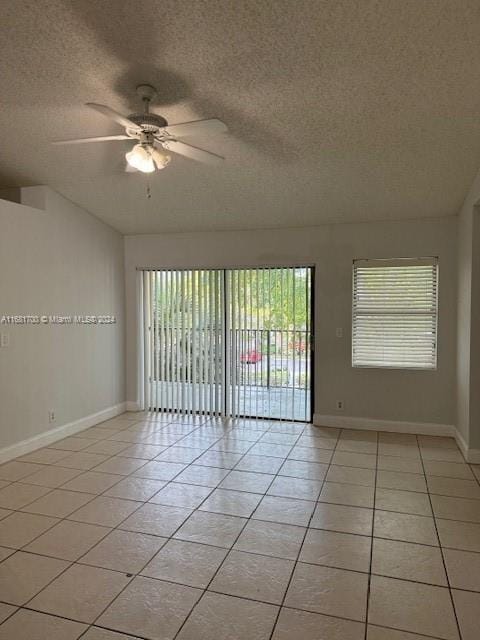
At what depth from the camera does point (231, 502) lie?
329cm

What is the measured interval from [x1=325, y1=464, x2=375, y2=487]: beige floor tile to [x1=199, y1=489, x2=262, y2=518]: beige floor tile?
750 mm

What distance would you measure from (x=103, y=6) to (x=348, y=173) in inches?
95.2

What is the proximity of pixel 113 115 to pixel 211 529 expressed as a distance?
2.52 meters

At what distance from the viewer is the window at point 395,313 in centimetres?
498

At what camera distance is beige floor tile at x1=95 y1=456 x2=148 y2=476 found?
3902mm

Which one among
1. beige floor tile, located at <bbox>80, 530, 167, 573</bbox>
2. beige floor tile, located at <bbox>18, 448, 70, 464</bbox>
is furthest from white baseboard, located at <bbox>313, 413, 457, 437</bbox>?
beige floor tile, located at <bbox>80, 530, 167, 573</bbox>

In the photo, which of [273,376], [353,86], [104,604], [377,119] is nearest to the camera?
[104,604]

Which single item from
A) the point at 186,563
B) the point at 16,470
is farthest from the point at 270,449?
the point at 16,470

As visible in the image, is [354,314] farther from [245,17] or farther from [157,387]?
[245,17]

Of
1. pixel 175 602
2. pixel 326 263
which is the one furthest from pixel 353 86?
pixel 175 602

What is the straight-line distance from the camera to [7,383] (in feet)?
13.6

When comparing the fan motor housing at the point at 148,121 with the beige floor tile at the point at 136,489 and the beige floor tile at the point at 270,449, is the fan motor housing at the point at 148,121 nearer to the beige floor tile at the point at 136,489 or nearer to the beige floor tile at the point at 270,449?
the beige floor tile at the point at 136,489

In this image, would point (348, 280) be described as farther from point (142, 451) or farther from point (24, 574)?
point (24, 574)

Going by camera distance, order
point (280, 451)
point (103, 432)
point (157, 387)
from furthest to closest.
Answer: point (157, 387) < point (103, 432) < point (280, 451)
